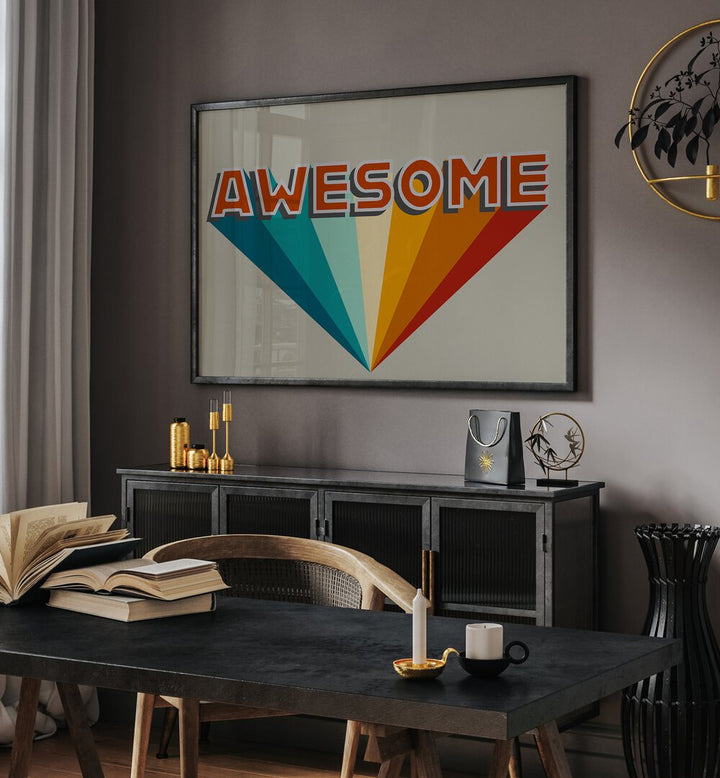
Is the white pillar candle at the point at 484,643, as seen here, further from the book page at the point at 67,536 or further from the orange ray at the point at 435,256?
the orange ray at the point at 435,256

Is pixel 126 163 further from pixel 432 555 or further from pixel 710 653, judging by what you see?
pixel 710 653

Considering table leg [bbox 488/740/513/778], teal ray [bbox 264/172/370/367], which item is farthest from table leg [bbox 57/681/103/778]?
teal ray [bbox 264/172/370/367]

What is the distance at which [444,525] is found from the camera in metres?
3.69

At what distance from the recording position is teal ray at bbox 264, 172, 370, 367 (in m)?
4.22

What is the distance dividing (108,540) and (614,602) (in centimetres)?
180

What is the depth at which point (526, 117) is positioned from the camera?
3963 millimetres

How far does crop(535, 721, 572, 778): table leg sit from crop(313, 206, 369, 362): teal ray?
87.5 inches

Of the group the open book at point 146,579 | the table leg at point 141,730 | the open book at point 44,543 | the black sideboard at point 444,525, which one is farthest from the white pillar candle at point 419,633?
the black sideboard at point 444,525

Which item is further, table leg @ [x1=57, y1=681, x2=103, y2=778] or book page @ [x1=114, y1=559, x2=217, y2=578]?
table leg @ [x1=57, y1=681, x2=103, y2=778]

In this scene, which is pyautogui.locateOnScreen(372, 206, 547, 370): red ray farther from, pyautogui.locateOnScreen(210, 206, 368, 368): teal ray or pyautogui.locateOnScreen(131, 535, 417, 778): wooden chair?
pyautogui.locateOnScreen(131, 535, 417, 778): wooden chair

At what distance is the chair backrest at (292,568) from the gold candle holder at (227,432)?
3.01 feet

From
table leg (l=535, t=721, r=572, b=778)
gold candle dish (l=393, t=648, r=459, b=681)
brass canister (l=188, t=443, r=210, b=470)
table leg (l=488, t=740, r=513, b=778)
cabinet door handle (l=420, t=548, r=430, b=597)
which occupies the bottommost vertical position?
table leg (l=488, t=740, r=513, b=778)

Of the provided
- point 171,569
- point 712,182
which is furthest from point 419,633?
point 712,182

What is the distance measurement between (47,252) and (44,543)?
6.58 feet
